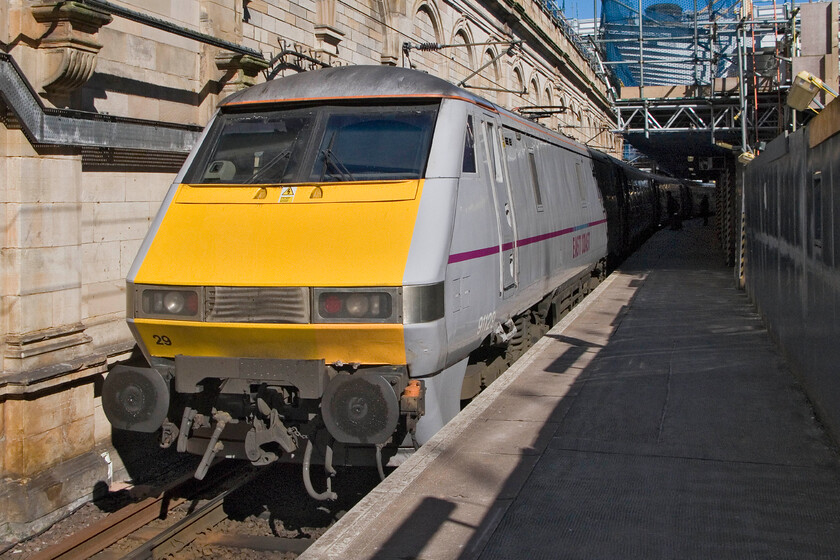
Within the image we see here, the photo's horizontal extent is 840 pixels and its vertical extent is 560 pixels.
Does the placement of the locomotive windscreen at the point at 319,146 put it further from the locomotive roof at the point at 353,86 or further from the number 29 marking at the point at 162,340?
the number 29 marking at the point at 162,340

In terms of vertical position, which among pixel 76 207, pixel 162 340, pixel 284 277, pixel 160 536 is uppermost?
pixel 76 207

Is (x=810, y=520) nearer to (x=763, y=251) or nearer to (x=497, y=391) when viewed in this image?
(x=497, y=391)

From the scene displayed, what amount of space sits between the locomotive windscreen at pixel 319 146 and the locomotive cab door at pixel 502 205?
2.89 feet

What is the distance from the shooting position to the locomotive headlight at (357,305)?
5551mm

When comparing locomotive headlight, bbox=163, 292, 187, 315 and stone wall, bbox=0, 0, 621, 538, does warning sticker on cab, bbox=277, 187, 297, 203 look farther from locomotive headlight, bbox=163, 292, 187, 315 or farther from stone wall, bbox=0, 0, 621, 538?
stone wall, bbox=0, 0, 621, 538

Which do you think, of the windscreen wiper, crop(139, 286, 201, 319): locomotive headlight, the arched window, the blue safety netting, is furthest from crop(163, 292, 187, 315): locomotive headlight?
the blue safety netting

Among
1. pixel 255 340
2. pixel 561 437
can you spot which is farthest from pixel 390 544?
pixel 561 437

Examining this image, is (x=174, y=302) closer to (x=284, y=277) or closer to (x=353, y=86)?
(x=284, y=277)

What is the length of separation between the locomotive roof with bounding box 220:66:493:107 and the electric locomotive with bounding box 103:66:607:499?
0.02 metres

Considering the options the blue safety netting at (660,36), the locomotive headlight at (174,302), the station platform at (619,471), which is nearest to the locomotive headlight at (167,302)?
the locomotive headlight at (174,302)

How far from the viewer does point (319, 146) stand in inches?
260

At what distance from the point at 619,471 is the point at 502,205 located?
8.73ft

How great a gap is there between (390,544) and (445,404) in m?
1.85

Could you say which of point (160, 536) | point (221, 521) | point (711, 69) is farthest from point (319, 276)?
point (711, 69)
